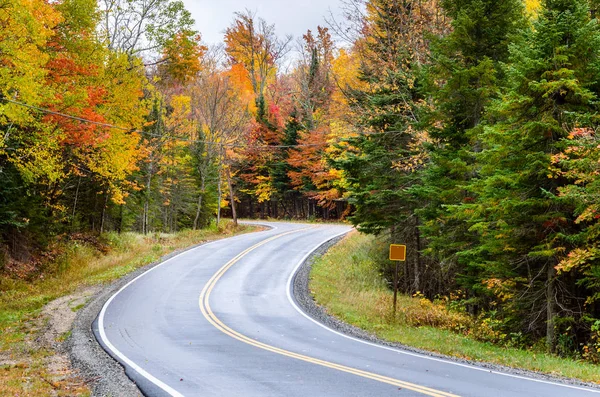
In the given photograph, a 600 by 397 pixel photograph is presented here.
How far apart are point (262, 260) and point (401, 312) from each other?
443 inches

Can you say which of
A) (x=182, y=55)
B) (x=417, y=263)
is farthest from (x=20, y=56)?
(x=417, y=263)

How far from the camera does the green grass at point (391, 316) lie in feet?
34.7

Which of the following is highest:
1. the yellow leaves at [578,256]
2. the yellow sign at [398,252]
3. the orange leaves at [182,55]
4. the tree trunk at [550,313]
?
the orange leaves at [182,55]

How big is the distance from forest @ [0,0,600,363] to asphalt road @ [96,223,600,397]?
466 cm

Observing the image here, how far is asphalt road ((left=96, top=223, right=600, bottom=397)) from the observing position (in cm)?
830

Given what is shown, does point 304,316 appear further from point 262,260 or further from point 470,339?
point 262,260

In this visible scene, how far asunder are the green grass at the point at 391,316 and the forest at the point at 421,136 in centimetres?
136

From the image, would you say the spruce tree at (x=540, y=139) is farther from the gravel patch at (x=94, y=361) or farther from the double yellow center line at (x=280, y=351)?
the gravel patch at (x=94, y=361)

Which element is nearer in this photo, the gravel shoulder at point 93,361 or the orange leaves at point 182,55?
the gravel shoulder at point 93,361

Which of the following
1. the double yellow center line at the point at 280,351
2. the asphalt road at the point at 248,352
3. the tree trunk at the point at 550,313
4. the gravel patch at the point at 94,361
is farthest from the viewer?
the tree trunk at the point at 550,313

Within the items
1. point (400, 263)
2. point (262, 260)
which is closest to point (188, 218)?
point (262, 260)

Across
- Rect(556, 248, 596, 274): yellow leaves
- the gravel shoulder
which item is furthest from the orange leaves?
Rect(556, 248, 596, 274): yellow leaves

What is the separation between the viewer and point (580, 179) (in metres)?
11.1

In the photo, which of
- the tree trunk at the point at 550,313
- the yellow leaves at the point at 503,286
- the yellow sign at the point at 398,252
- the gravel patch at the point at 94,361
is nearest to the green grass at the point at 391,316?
the tree trunk at the point at 550,313
